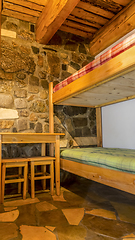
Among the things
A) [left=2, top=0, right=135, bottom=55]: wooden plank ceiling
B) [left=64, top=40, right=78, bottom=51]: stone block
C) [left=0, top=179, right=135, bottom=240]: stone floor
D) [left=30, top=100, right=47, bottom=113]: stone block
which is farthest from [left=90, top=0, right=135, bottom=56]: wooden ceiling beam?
[left=0, top=179, right=135, bottom=240]: stone floor

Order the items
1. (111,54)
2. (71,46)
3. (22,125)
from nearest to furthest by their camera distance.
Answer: (111,54) → (22,125) → (71,46)

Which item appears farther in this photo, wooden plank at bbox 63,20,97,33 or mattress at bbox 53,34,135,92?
wooden plank at bbox 63,20,97,33

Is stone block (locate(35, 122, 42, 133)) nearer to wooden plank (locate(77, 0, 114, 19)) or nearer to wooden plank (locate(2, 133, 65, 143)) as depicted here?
wooden plank (locate(2, 133, 65, 143))

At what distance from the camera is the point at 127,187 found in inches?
58.2

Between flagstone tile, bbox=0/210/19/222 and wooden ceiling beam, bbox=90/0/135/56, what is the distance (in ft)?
9.62

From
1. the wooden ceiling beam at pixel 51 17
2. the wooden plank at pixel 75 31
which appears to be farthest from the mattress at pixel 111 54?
the wooden plank at pixel 75 31

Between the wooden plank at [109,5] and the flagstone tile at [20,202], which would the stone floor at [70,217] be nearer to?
the flagstone tile at [20,202]

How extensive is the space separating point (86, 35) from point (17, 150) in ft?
8.29

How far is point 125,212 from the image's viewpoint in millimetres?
1824

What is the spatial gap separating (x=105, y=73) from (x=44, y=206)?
1.53 m

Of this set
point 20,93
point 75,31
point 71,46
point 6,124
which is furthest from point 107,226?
point 75,31

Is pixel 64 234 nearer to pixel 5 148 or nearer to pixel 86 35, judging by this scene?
pixel 5 148

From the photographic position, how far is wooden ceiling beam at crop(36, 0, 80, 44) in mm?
2366

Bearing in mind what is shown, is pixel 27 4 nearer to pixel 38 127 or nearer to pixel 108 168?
pixel 38 127
